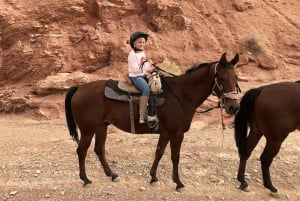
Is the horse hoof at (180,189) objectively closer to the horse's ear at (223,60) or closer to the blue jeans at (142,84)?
the blue jeans at (142,84)

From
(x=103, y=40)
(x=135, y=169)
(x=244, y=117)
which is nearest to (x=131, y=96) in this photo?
(x=135, y=169)

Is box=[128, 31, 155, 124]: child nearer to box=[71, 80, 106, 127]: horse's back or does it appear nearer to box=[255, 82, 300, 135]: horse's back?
box=[71, 80, 106, 127]: horse's back

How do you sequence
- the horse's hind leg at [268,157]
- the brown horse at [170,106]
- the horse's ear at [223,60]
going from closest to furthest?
the horse's ear at [223,60], the brown horse at [170,106], the horse's hind leg at [268,157]

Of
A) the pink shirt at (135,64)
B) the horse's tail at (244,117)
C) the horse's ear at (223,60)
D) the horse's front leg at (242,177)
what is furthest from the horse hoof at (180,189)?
the horse's ear at (223,60)

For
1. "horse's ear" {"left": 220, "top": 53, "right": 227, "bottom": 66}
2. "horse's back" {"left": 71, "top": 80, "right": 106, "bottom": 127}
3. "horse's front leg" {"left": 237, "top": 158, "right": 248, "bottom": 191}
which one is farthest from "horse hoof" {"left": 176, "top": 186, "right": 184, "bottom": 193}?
"horse's ear" {"left": 220, "top": 53, "right": 227, "bottom": 66}

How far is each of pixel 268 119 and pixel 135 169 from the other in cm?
257

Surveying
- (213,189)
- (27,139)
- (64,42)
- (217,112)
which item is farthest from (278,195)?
(64,42)

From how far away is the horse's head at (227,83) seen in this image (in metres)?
5.66

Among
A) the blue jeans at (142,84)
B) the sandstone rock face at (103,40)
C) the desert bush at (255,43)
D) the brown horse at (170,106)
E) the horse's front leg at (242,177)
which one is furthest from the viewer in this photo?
the desert bush at (255,43)

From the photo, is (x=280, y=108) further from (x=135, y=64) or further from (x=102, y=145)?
(x=102, y=145)

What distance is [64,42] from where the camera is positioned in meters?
13.0

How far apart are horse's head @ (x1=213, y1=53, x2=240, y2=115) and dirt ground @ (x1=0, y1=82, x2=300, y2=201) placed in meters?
1.46

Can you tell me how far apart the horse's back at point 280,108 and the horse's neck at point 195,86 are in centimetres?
88

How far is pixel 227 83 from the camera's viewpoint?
18.6 feet
